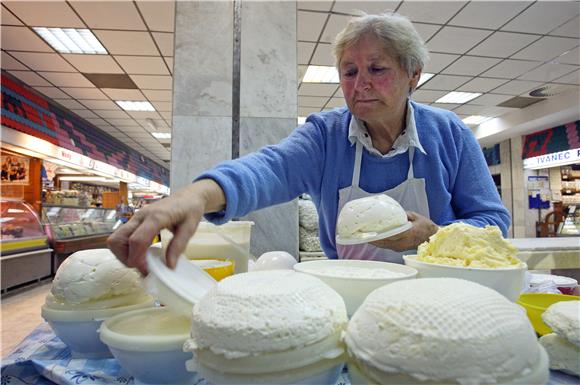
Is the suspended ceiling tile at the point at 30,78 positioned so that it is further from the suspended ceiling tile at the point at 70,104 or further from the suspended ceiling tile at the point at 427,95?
the suspended ceiling tile at the point at 427,95

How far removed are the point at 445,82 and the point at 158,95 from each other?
5829 millimetres

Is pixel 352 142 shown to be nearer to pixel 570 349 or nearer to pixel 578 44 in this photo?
pixel 570 349

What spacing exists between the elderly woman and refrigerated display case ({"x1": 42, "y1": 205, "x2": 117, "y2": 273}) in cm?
577

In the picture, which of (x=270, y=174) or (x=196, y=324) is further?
(x=270, y=174)

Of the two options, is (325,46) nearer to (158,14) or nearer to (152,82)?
(158,14)

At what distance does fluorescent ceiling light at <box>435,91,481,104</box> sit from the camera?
24.8ft

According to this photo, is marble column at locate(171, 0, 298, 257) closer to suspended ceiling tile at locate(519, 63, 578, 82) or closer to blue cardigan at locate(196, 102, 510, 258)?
blue cardigan at locate(196, 102, 510, 258)

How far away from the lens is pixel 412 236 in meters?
1.14

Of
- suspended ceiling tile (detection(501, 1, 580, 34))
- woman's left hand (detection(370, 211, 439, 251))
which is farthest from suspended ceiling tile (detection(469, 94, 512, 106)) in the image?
woman's left hand (detection(370, 211, 439, 251))

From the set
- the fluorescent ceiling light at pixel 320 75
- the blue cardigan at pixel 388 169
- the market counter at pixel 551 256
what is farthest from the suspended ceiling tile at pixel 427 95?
the blue cardigan at pixel 388 169

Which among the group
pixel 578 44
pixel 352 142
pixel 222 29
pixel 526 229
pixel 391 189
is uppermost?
pixel 578 44

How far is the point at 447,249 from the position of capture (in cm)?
85

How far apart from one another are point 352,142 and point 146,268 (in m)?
1.10

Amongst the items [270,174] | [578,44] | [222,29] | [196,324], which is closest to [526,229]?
[578,44]
